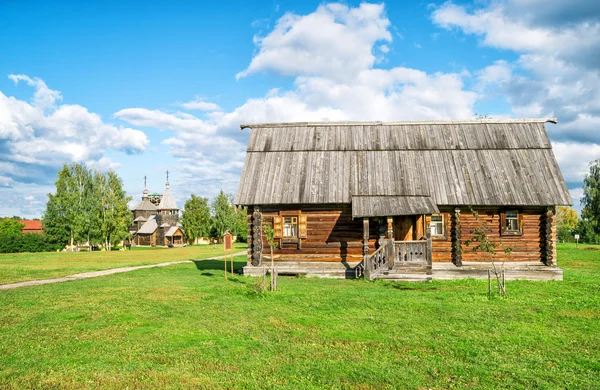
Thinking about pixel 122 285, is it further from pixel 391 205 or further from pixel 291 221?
pixel 391 205

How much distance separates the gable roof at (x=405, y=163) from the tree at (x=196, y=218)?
194 feet

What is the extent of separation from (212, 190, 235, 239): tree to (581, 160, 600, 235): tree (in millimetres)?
56695

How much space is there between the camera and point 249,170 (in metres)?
23.4

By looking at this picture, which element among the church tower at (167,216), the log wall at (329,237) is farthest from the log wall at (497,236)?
the church tower at (167,216)

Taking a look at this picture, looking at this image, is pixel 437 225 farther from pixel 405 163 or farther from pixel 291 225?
pixel 291 225

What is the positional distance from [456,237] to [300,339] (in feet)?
44.8

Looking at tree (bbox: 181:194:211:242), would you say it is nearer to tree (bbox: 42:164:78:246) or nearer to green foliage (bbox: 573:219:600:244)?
tree (bbox: 42:164:78:246)

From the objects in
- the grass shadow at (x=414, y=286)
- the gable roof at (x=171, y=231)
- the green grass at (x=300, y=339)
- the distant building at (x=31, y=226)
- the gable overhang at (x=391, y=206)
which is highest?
the gable overhang at (x=391, y=206)

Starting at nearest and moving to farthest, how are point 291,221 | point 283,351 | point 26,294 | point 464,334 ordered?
point 283,351, point 464,334, point 26,294, point 291,221

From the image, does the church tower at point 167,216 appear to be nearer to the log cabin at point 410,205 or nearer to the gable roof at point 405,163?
the gable roof at point 405,163

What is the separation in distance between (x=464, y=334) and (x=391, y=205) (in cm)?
1067

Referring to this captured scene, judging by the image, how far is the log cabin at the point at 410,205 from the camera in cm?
2066

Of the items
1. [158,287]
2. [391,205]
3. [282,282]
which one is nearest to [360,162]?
[391,205]

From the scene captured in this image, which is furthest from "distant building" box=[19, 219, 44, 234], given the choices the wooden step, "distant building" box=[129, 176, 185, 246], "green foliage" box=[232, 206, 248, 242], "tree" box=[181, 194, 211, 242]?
the wooden step
